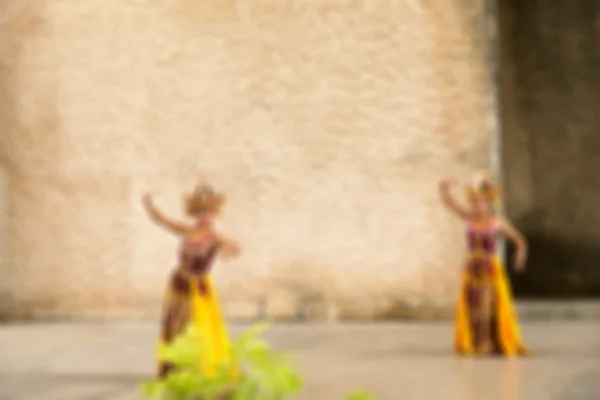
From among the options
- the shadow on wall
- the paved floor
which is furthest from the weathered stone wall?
the paved floor

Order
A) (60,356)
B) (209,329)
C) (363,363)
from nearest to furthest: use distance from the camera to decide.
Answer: (209,329) → (363,363) → (60,356)

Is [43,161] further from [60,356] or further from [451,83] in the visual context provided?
[451,83]

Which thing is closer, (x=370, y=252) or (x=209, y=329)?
(x=209, y=329)

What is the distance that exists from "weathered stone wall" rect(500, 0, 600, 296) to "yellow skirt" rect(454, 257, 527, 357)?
1.57 metres

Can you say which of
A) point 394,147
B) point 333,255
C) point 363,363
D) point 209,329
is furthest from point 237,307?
point 209,329

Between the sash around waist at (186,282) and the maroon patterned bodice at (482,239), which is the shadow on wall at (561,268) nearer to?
the maroon patterned bodice at (482,239)

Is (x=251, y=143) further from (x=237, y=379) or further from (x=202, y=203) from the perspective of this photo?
(x=237, y=379)

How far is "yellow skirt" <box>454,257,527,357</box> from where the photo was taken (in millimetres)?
2230

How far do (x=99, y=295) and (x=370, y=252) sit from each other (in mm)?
1428

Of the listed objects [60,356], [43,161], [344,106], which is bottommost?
[60,356]

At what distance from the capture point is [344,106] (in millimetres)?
3430

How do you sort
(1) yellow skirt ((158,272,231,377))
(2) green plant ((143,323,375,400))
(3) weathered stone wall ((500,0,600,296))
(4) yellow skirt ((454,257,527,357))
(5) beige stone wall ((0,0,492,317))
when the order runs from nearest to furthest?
1. (2) green plant ((143,323,375,400))
2. (1) yellow skirt ((158,272,231,377))
3. (4) yellow skirt ((454,257,527,357))
4. (5) beige stone wall ((0,0,492,317))
5. (3) weathered stone wall ((500,0,600,296))

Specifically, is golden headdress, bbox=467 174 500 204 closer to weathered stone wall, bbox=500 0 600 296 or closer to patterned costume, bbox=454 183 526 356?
patterned costume, bbox=454 183 526 356

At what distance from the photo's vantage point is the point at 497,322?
7.36 ft
